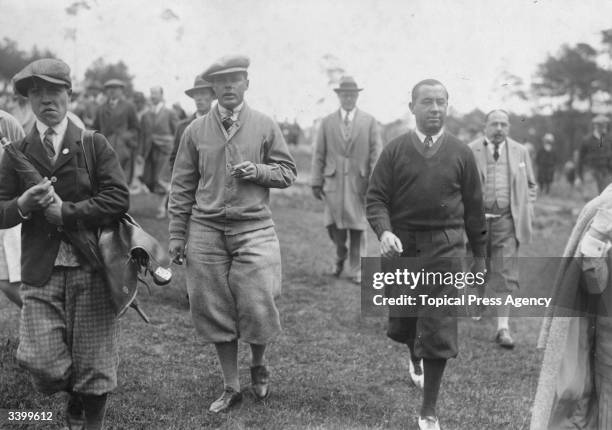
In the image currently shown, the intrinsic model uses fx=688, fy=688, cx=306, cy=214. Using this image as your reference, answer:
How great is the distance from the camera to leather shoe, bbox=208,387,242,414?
14.5 ft

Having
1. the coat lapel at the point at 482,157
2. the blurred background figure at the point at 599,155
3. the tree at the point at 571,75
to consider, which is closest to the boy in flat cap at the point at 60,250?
the coat lapel at the point at 482,157

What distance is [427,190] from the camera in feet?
14.0

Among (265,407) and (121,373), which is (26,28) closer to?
(121,373)

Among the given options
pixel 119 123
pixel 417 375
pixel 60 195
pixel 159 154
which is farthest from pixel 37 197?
pixel 119 123

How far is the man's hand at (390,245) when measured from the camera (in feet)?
13.6

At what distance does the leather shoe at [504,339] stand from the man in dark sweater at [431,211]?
2.28 meters

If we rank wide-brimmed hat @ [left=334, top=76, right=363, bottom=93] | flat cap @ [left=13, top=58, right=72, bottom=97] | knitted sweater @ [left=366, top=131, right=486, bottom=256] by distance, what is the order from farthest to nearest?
wide-brimmed hat @ [left=334, top=76, right=363, bottom=93]
knitted sweater @ [left=366, top=131, right=486, bottom=256]
flat cap @ [left=13, top=58, right=72, bottom=97]

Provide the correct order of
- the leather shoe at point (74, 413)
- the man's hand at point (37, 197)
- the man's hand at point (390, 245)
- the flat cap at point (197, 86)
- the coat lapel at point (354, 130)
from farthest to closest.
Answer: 1. the coat lapel at point (354, 130)
2. the flat cap at point (197, 86)
3. the man's hand at point (390, 245)
4. the leather shoe at point (74, 413)
5. the man's hand at point (37, 197)

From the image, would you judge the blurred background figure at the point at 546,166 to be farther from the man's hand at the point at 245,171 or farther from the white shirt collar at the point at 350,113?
the man's hand at the point at 245,171

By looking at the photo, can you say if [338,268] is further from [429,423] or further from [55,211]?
[55,211]

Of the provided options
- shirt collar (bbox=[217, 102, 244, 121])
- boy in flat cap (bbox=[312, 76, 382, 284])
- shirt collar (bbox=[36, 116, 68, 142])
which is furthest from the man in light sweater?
shirt collar (bbox=[36, 116, 68, 142])

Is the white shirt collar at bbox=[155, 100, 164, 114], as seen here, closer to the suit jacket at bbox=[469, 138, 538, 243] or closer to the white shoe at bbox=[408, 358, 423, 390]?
the suit jacket at bbox=[469, 138, 538, 243]

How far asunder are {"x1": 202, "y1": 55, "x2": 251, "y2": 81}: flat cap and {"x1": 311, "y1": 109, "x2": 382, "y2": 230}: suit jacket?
402 centimetres

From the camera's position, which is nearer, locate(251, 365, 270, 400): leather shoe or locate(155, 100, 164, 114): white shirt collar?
locate(251, 365, 270, 400): leather shoe
